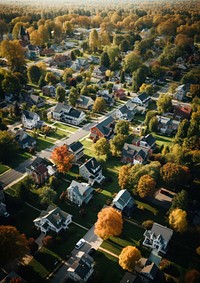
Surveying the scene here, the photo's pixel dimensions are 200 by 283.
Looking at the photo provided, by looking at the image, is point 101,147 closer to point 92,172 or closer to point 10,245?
point 92,172

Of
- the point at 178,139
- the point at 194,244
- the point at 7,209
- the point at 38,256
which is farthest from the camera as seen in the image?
the point at 178,139

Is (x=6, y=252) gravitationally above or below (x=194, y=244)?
above

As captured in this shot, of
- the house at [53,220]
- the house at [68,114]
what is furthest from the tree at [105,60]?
the house at [53,220]

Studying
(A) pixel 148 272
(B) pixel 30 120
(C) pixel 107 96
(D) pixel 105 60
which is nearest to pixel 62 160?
(B) pixel 30 120

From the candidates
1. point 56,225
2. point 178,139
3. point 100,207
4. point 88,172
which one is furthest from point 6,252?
point 178,139

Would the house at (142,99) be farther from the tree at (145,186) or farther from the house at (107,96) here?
the tree at (145,186)

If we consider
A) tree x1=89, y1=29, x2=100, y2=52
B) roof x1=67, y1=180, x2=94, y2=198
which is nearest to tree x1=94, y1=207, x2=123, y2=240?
roof x1=67, y1=180, x2=94, y2=198

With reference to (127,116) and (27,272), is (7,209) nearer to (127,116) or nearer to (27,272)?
(27,272)

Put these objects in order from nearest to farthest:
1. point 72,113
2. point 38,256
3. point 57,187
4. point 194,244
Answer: point 38,256
point 194,244
point 57,187
point 72,113
